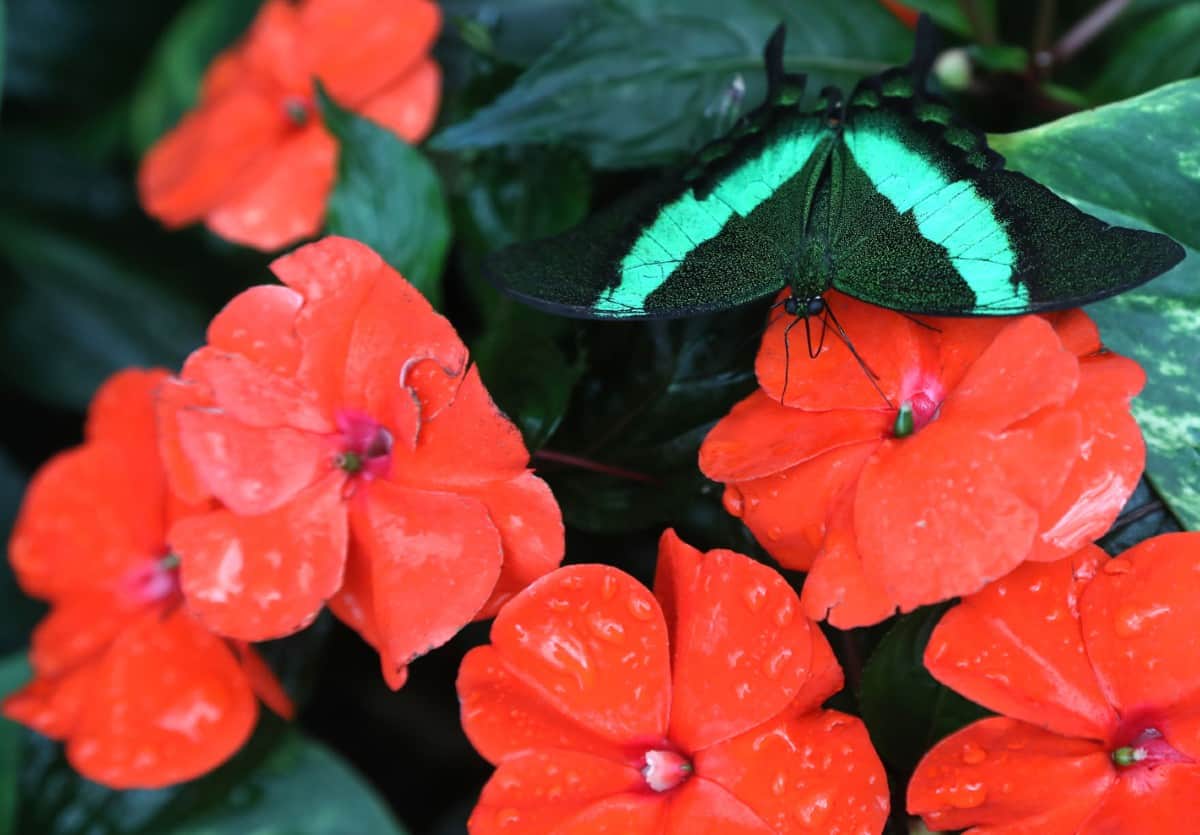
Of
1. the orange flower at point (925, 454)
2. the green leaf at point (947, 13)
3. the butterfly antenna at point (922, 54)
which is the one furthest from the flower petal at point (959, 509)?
the green leaf at point (947, 13)

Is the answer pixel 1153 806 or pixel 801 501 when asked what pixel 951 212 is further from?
pixel 1153 806

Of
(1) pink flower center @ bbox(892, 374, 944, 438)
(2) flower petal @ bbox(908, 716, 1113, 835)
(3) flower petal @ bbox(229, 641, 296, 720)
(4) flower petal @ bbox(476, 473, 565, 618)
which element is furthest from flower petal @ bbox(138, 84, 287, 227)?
(2) flower petal @ bbox(908, 716, 1113, 835)

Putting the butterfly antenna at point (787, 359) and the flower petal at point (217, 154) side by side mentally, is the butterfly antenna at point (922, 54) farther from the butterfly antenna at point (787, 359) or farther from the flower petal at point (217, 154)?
the flower petal at point (217, 154)

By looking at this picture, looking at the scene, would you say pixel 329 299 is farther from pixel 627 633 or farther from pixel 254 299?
pixel 627 633

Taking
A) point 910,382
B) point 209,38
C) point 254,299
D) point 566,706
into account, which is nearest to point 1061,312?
point 910,382

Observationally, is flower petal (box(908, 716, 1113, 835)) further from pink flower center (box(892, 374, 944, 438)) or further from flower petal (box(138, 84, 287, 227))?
flower petal (box(138, 84, 287, 227))
